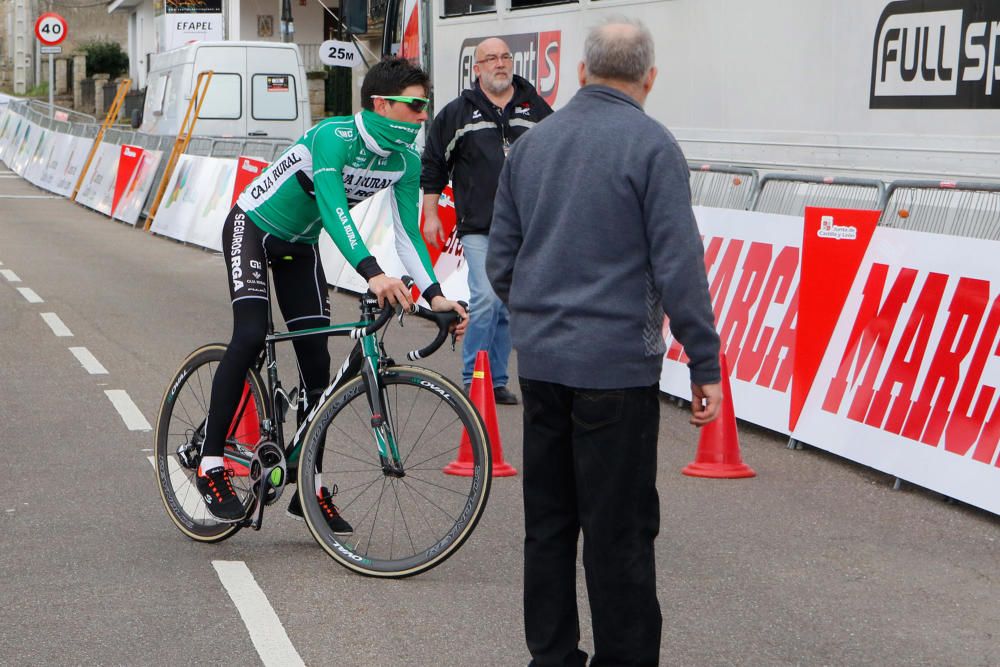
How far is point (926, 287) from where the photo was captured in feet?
23.7

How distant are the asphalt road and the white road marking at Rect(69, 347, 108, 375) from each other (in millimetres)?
1257

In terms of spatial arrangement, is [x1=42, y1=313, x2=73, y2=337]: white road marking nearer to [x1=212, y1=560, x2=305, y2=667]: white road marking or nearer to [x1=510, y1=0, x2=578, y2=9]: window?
[x1=510, y1=0, x2=578, y2=9]: window

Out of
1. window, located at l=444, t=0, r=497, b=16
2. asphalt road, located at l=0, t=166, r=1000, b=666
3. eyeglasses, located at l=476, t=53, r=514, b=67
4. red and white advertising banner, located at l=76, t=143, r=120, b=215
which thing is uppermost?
window, located at l=444, t=0, r=497, b=16

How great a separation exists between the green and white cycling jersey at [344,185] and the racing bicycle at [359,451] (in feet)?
0.96

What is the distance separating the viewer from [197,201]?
2028 centimetres

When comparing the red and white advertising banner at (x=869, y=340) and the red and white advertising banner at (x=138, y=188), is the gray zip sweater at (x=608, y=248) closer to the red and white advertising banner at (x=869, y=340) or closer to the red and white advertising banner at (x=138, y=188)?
the red and white advertising banner at (x=869, y=340)

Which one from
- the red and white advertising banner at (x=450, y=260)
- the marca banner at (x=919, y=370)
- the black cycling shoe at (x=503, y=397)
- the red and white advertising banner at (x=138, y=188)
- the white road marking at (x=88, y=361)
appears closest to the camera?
the marca banner at (x=919, y=370)

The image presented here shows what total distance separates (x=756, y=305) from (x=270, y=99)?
17.6 m

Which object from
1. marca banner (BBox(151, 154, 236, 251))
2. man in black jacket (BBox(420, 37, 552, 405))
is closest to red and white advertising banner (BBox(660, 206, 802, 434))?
man in black jacket (BBox(420, 37, 552, 405))

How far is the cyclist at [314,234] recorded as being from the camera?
539 centimetres

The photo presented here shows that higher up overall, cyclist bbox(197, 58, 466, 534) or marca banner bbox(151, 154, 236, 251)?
cyclist bbox(197, 58, 466, 534)

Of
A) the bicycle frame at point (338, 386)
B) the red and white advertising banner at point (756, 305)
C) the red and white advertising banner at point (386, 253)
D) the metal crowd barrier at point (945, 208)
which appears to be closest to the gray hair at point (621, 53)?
the bicycle frame at point (338, 386)

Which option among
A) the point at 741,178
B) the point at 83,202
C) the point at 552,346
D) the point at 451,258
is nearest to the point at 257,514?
the point at 552,346

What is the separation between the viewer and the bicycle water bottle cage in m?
5.75
